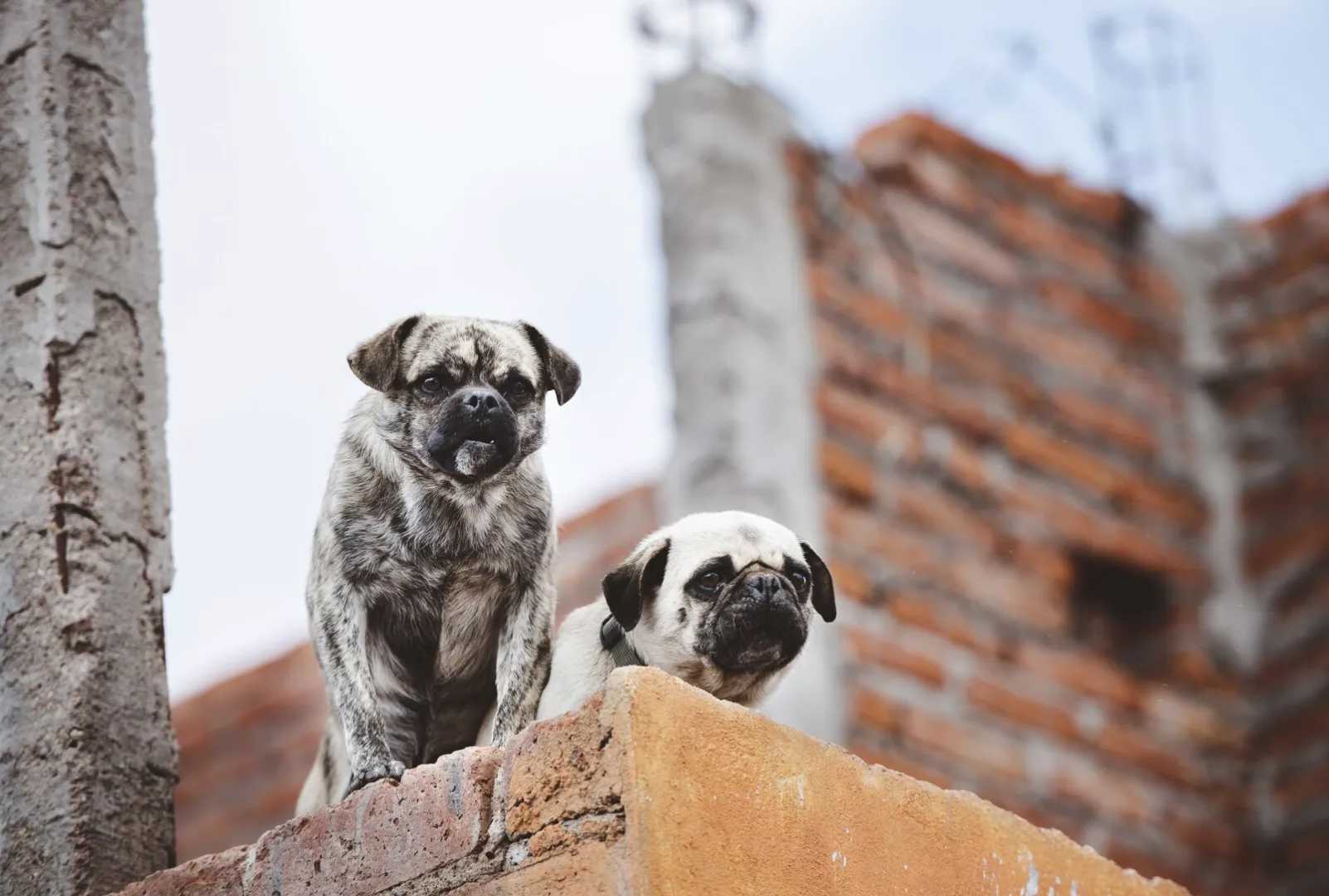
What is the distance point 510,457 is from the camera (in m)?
3.04

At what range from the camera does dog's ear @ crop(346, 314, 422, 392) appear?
3117mm

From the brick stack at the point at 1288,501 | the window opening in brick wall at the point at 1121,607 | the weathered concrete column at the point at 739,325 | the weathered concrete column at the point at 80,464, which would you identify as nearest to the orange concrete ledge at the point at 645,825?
the weathered concrete column at the point at 80,464

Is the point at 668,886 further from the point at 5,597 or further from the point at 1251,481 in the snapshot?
the point at 1251,481

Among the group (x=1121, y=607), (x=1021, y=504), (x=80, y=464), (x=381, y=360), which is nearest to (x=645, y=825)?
(x=381, y=360)

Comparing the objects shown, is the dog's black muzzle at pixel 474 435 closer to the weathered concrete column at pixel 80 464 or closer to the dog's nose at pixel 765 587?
the dog's nose at pixel 765 587

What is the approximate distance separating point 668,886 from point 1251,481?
20.5 ft

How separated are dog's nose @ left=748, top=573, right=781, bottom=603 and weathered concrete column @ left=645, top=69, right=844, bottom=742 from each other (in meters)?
2.70

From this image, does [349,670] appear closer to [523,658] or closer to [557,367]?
[523,658]

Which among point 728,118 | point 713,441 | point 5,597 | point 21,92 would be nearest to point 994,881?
point 5,597

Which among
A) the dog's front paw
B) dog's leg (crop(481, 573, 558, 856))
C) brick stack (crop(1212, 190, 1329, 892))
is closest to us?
the dog's front paw

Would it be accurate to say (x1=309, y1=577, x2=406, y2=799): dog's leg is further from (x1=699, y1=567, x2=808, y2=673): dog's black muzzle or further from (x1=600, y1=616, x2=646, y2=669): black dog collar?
(x1=699, y1=567, x2=808, y2=673): dog's black muzzle

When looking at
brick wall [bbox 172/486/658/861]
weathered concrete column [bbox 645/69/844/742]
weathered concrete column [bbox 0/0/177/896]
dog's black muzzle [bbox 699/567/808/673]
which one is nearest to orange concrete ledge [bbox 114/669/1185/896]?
weathered concrete column [bbox 0/0/177/896]

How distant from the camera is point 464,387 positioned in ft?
10.1

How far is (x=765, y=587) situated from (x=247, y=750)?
651 cm
